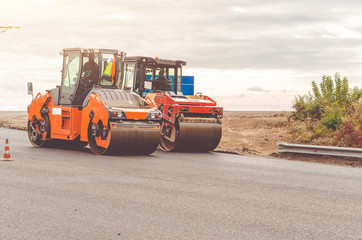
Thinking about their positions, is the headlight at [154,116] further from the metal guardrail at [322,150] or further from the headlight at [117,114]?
the metal guardrail at [322,150]

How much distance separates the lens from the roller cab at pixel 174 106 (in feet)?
53.3

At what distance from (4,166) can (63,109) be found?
4.46 meters

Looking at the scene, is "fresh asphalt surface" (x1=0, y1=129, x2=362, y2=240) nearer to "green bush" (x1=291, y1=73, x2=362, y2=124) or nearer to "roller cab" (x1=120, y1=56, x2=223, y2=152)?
"roller cab" (x1=120, y1=56, x2=223, y2=152)

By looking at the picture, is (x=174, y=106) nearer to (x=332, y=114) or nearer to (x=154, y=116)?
(x=154, y=116)

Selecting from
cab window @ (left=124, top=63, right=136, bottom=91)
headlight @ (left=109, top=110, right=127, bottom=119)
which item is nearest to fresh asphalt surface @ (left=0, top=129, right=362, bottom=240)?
headlight @ (left=109, top=110, right=127, bottom=119)

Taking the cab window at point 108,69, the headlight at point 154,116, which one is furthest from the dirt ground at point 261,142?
the cab window at point 108,69

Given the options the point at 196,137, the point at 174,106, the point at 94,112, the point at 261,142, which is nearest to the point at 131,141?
the point at 94,112

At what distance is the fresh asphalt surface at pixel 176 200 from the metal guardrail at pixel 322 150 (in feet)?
4.34

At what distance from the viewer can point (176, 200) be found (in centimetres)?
798

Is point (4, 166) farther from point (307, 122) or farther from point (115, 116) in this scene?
point (307, 122)

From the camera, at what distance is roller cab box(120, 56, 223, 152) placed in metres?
16.2

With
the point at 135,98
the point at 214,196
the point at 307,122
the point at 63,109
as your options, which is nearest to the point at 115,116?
the point at 135,98

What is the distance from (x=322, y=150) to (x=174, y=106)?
4.79m

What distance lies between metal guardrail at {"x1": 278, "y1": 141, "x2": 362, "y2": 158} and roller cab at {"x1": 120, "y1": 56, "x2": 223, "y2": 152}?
226cm
